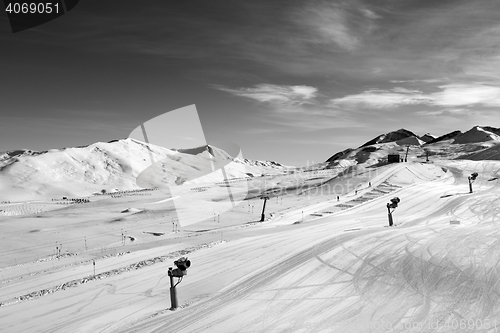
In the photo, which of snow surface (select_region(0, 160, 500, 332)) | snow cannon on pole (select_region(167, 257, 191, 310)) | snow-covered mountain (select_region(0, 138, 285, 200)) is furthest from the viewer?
snow-covered mountain (select_region(0, 138, 285, 200))

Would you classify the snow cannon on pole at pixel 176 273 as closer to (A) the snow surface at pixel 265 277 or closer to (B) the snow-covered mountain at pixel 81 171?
(A) the snow surface at pixel 265 277

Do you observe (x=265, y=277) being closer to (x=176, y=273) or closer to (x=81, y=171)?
(x=176, y=273)

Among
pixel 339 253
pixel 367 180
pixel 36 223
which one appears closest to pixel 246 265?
pixel 339 253

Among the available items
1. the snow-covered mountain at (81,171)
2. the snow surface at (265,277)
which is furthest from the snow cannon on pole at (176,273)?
the snow-covered mountain at (81,171)

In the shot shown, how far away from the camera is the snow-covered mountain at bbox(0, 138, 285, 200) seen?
81.9m

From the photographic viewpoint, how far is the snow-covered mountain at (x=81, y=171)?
269ft

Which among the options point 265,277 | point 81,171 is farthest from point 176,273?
point 81,171

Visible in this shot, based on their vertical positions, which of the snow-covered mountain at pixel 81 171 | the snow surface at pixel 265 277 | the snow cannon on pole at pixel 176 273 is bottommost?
the snow surface at pixel 265 277

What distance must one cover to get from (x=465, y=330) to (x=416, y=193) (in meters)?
37.1

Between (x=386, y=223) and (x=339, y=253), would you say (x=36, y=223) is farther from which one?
(x=386, y=223)

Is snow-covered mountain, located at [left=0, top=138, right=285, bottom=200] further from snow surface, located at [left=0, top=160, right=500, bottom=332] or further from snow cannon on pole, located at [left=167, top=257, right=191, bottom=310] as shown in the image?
snow cannon on pole, located at [left=167, top=257, right=191, bottom=310]

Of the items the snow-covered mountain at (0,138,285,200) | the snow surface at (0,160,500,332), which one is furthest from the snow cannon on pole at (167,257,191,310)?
the snow-covered mountain at (0,138,285,200)

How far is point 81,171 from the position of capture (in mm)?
102688

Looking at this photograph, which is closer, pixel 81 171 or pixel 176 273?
pixel 176 273
